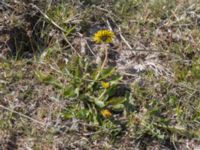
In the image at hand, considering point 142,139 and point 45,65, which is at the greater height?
point 45,65

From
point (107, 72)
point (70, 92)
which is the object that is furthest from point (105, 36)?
point (70, 92)

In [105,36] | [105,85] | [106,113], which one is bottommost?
[106,113]

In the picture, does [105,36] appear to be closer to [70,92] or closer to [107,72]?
[107,72]

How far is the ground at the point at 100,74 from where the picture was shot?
7.85 ft

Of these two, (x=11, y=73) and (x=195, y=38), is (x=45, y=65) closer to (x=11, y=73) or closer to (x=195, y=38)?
(x=11, y=73)

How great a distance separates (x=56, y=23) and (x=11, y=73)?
39 centimetres

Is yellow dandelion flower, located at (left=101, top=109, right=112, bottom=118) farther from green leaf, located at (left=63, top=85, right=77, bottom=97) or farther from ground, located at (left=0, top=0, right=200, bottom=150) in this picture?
green leaf, located at (left=63, top=85, right=77, bottom=97)

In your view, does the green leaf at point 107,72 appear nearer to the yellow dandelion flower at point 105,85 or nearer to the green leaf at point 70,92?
the yellow dandelion flower at point 105,85

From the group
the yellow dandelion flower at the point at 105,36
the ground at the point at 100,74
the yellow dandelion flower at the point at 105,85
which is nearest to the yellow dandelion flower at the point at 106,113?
the ground at the point at 100,74

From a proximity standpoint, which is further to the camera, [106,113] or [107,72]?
[107,72]

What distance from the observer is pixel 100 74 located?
97.8 inches

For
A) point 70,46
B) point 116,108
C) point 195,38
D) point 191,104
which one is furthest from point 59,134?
point 195,38

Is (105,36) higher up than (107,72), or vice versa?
(105,36)

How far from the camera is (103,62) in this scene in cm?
257
